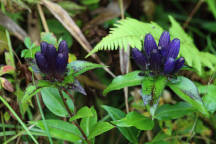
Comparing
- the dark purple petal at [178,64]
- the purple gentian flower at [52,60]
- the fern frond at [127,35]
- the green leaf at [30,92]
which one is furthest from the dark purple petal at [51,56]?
the dark purple petal at [178,64]

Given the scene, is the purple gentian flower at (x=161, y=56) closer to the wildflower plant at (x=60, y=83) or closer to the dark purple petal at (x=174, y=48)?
the dark purple petal at (x=174, y=48)

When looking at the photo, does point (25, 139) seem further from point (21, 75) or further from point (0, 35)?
point (0, 35)

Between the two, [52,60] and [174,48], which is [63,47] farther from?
[174,48]

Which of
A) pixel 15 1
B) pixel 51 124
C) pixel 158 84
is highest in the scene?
pixel 15 1

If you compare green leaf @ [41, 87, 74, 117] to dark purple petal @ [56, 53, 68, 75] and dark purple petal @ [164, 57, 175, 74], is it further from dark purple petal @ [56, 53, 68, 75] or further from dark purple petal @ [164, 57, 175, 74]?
dark purple petal @ [164, 57, 175, 74]

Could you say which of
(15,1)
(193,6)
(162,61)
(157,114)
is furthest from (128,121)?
(193,6)

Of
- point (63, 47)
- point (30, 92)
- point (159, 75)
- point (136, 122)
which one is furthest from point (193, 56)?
point (30, 92)
